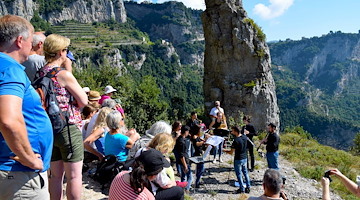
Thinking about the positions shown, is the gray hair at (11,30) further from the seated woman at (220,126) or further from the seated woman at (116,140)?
the seated woman at (220,126)

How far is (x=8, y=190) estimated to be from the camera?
2.11m

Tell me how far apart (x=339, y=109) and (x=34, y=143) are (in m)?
165

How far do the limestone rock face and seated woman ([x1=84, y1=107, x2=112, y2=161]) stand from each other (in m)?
15.3

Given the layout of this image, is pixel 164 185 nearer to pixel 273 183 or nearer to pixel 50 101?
pixel 273 183

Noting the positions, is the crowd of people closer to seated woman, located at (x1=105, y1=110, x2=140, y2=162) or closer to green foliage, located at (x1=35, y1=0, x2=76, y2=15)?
seated woman, located at (x1=105, y1=110, x2=140, y2=162)

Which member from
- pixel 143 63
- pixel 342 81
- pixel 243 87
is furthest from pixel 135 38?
pixel 342 81

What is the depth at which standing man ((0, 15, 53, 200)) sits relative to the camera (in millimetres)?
1891

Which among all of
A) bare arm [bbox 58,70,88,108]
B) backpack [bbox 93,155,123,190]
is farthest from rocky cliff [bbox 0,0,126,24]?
bare arm [bbox 58,70,88,108]

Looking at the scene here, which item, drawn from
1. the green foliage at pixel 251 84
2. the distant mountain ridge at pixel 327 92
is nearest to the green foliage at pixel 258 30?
the green foliage at pixel 251 84

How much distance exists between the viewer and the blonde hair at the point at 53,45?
3070 mm

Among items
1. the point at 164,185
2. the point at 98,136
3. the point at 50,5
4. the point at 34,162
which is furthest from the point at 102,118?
the point at 50,5

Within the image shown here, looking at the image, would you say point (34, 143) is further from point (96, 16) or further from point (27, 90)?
point (96, 16)

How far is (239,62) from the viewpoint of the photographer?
20.3 m

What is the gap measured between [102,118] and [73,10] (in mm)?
135892
